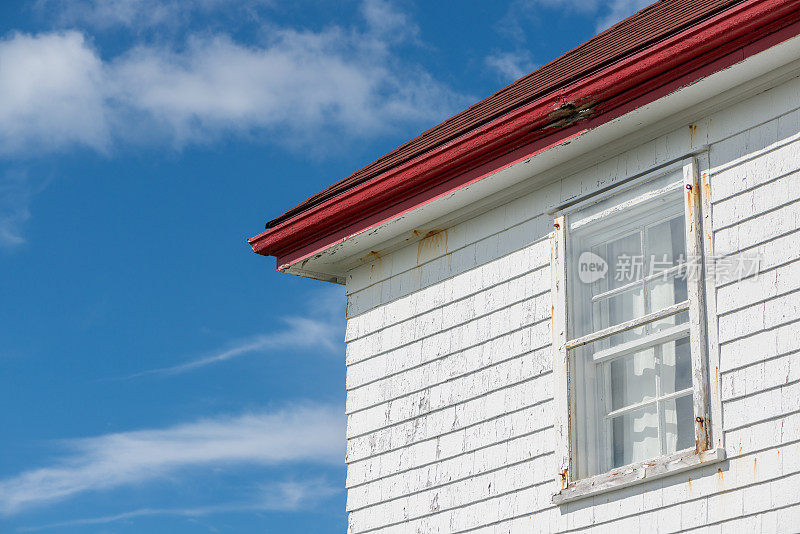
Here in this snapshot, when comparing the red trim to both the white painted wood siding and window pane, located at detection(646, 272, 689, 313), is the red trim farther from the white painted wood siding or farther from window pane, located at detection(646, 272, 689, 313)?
window pane, located at detection(646, 272, 689, 313)

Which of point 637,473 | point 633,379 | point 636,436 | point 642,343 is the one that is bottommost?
point 637,473

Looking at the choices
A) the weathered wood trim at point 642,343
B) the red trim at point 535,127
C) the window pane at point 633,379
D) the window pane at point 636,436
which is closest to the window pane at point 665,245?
the weathered wood trim at point 642,343

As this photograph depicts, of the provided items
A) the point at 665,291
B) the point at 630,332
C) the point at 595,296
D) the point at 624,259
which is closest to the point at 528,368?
the point at 595,296

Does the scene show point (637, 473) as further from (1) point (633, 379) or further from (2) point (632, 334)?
(2) point (632, 334)

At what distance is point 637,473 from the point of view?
6367 millimetres

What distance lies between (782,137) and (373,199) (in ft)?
9.60

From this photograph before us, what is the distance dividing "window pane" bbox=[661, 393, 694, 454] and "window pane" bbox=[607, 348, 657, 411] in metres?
0.16

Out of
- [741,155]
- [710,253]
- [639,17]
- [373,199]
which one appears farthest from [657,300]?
[639,17]

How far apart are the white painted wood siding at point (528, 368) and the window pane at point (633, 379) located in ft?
1.28

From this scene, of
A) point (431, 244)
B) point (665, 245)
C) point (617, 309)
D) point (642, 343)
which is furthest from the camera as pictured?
point (431, 244)

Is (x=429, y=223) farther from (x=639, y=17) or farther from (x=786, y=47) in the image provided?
(x=786, y=47)

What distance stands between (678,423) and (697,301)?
660 millimetres

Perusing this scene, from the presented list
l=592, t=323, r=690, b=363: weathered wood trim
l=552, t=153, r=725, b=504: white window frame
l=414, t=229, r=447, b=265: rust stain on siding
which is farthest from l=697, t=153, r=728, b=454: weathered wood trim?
l=414, t=229, r=447, b=265: rust stain on siding

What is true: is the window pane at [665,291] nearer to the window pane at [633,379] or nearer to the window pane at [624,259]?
the window pane at [624,259]
